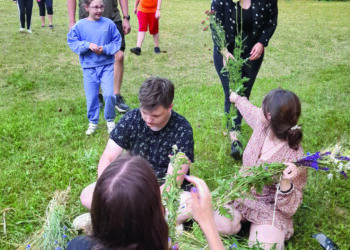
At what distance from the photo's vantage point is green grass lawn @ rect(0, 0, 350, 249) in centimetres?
289

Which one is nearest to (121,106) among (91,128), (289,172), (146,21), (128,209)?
(91,128)

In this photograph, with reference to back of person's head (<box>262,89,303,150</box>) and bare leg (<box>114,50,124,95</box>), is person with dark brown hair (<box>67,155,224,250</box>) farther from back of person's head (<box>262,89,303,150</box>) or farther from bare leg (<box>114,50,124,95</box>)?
bare leg (<box>114,50,124,95</box>)

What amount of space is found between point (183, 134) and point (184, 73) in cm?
407

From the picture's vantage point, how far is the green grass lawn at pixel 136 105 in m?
2.89

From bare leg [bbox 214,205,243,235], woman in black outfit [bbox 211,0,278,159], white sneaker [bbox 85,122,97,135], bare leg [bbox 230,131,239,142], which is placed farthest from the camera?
white sneaker [bbox 85,122,97,135]

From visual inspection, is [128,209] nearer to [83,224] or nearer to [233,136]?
[83,224]

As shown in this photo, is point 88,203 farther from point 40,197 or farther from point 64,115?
point 64,115

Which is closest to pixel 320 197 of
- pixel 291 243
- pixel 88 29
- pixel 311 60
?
pixel 291 243

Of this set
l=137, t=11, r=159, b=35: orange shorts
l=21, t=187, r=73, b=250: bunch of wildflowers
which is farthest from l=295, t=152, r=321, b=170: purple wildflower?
l=137, t=11, r=159, b=35: orange shorts

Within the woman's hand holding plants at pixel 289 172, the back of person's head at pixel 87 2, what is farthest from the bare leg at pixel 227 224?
the back of person's head at pixel 87 2

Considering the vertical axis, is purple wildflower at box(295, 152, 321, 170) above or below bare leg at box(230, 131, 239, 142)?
above

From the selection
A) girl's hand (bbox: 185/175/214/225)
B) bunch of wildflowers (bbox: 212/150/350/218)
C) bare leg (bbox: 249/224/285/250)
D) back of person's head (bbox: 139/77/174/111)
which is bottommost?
bare leg (bbox: 249/224/285/250)

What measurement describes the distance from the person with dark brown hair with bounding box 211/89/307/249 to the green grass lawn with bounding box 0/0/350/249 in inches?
12.0

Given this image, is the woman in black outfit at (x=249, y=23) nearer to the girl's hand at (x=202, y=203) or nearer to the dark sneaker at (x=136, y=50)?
the girl's hand at (x=202, y=203)
